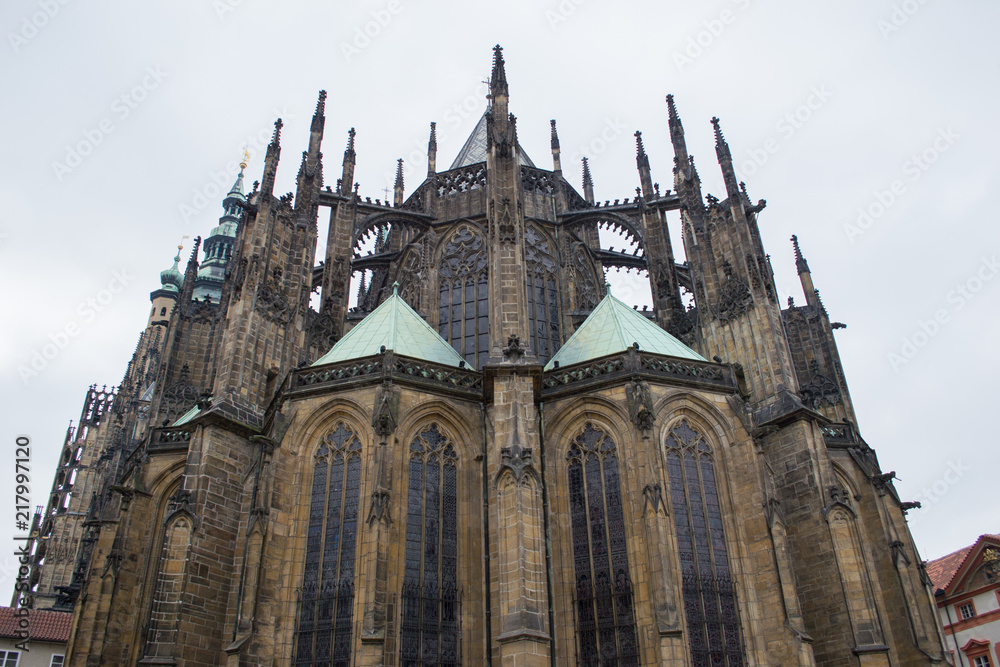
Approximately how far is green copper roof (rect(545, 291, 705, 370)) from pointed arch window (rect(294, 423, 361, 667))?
628cm

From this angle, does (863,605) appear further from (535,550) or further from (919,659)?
(535,550)

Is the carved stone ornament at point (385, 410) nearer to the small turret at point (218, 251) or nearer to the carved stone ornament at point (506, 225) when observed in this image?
the carved stone ornament at point (506, 225)

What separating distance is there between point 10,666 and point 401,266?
20.6m

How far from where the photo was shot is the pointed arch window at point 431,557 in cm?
1750

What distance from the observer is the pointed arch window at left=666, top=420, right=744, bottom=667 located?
17.4 meters

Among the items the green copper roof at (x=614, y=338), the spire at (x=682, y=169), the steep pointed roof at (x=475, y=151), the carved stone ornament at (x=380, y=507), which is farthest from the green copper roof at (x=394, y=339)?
the steep pointed roof at (x=475, y=151)

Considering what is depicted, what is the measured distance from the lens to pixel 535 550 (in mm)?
17422

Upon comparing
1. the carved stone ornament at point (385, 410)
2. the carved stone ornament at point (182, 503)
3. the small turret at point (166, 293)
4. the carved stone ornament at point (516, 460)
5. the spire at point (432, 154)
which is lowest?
the carved stone ornament at point (182, 503)

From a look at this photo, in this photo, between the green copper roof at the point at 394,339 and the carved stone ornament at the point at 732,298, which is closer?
the green copper roof at the point at 394,339

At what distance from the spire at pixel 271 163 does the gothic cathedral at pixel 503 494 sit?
6 cm

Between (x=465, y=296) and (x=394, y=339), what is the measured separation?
21.6 ft

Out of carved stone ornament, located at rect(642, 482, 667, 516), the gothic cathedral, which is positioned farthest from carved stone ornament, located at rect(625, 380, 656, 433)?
carved stone ornament, located at rect(642, 482, 667, 516)

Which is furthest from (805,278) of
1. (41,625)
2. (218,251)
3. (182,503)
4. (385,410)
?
(218,251)

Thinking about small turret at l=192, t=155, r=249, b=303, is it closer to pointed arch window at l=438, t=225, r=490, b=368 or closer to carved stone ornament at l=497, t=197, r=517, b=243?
pointed arch window at l=438, t=225, r=490, b=368
